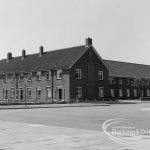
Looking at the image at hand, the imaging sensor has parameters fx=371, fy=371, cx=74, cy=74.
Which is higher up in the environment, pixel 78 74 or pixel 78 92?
pixel 78 74

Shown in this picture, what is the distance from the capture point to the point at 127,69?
7969cm

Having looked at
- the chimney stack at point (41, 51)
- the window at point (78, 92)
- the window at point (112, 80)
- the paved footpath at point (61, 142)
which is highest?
the chimney stack at point (41, 51)

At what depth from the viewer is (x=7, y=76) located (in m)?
73.1

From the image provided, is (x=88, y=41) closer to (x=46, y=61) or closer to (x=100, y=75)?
(x=100, y=75)

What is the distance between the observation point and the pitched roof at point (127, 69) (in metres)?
75.5

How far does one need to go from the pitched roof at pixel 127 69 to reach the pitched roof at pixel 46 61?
1203 centimetres

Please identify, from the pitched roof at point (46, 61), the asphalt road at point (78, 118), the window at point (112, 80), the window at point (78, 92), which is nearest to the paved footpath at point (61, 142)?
the asphalt road at point (78, 118)

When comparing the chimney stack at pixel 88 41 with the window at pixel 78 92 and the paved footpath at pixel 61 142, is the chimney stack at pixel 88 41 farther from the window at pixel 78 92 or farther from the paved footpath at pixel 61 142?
the paved footpath at pixel 61 142

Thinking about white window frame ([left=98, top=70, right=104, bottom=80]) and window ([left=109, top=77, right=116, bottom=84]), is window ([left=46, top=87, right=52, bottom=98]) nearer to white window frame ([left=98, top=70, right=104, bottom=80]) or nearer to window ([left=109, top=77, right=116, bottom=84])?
white window frame ([left=98, top=70, right=104, bottom=80])

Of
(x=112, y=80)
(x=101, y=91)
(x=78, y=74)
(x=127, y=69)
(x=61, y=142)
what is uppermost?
(x=127, y=69)

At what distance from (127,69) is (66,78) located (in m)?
23.5

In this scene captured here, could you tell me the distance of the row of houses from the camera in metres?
60.8

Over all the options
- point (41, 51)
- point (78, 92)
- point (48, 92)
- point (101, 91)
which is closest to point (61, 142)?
point (78, 92)

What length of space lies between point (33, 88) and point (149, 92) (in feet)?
92.9
